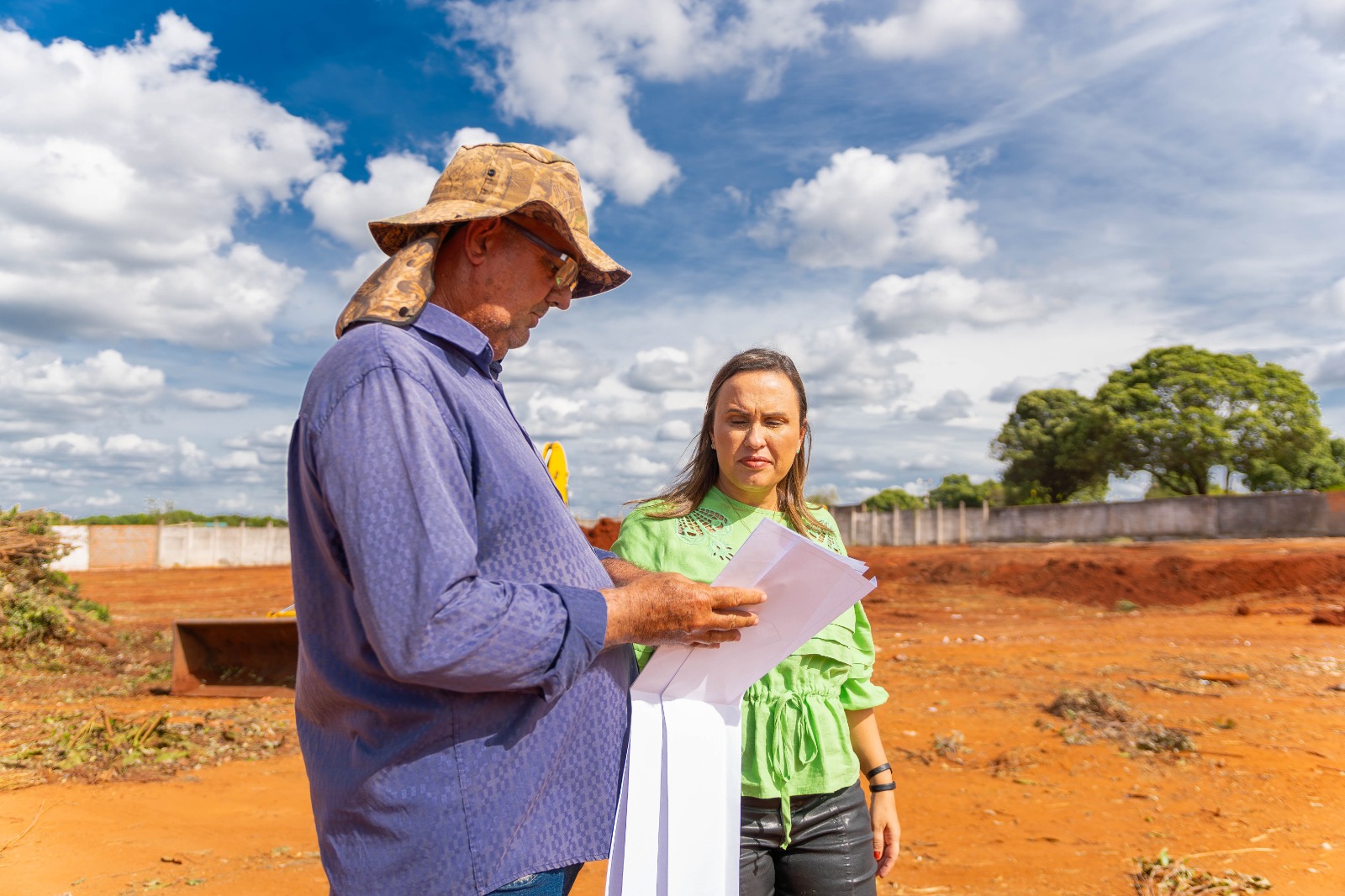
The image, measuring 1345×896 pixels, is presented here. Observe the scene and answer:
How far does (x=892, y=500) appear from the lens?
60094 mm

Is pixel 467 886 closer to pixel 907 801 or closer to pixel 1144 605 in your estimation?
pixel 907 801

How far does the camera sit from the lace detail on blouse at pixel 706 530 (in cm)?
245

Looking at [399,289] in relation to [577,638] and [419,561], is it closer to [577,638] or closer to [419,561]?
[419,561]

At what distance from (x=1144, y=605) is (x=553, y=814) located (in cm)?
1959

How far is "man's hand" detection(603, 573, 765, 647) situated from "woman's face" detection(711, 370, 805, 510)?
871 millimetres

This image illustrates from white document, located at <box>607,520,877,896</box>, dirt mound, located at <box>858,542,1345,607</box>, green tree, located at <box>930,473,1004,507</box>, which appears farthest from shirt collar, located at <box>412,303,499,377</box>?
green tree, located at <box>930,473,1004,507</box>

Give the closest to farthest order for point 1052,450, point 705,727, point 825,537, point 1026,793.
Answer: point 705,727 < point 825,537 < point 1026,793 < point 1052,450

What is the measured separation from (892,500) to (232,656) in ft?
177

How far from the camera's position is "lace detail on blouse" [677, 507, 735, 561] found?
2.45m

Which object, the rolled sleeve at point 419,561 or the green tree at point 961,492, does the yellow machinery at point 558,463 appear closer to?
the rolled sleeve at point 419,561

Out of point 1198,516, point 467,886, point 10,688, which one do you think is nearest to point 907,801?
point 467,886

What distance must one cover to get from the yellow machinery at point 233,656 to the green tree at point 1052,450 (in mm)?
37703

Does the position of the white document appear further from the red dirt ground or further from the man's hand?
the red dirt ground

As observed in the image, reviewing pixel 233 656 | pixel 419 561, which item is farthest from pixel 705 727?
pixel 233 656
